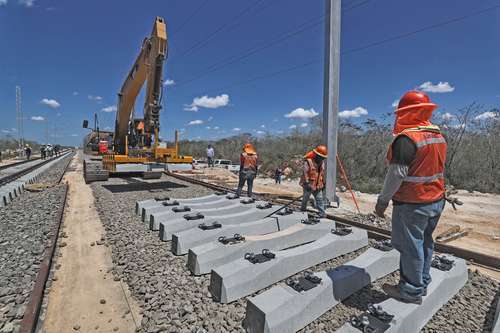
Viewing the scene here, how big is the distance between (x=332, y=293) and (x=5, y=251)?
458 centimetres

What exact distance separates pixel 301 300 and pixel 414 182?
52.3 inches

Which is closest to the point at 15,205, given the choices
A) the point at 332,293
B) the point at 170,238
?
the point at 170,238

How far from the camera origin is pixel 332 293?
2.55m

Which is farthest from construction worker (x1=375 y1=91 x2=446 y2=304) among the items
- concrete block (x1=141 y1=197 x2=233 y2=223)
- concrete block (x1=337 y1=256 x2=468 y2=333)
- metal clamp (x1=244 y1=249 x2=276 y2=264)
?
concrete block (x1=141 y1=197 x2=233 y2=223)

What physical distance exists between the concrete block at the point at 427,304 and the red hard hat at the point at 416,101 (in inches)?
63.6

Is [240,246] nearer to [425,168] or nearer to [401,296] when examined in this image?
[401,296]

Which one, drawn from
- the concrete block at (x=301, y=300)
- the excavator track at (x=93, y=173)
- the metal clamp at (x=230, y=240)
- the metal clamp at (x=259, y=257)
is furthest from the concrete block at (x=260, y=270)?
the excavator track at (x=93, y=173)

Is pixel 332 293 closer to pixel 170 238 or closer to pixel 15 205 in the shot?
pixel 170 238

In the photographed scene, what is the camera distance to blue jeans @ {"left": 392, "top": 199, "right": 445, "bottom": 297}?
2213mm

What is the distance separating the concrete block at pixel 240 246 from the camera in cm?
320

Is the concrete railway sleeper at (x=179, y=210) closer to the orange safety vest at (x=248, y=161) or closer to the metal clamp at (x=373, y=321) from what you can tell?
the orange safety vest at (x=248, y=161)

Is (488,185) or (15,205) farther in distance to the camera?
(488,185)

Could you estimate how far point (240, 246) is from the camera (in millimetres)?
3385

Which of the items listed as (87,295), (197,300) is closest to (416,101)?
(197,300)
